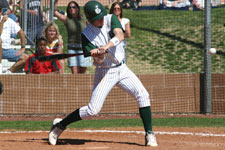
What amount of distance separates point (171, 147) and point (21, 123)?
12.9 feet

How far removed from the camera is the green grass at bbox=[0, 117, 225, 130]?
850cm

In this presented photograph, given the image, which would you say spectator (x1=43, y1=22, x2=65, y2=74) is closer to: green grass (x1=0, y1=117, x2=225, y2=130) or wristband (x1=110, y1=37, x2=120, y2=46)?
green grass (x1=0, y1=117, x2=225, y2=130)

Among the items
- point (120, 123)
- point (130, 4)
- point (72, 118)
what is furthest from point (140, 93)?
point (130, 4)

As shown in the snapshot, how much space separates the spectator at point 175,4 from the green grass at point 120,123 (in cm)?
343

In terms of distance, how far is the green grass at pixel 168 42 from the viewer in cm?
1273

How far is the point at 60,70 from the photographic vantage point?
10.4 m

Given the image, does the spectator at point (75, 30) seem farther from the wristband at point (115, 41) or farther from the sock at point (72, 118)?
the wristband at point (115, 41)

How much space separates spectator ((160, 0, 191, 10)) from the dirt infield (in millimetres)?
4595

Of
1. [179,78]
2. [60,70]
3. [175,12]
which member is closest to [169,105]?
[179,78]

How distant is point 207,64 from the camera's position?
10203 mm

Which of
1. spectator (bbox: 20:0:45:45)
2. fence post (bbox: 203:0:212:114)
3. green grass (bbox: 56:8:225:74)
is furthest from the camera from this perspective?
green grass (bbox: 56:8:225:74)

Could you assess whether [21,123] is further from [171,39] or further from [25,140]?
[171,39]

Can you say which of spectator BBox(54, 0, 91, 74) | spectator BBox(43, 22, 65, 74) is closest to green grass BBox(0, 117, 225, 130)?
spectator BBox(54, 0, 91, 74)

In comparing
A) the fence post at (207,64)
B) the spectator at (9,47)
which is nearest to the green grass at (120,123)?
the fence post at (207,64)
